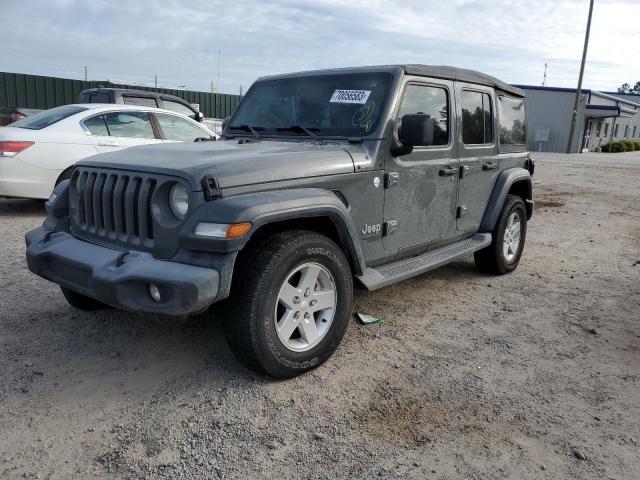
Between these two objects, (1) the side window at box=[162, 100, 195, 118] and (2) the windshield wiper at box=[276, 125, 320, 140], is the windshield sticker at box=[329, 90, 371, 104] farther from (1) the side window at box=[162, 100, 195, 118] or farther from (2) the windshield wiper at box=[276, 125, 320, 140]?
(1) the side window at box=[162, 100, 195, 118]

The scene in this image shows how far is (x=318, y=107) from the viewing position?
14.0 feet

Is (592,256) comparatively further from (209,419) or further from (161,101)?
(161,101)

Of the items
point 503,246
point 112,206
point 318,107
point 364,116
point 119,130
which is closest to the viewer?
point 112,206

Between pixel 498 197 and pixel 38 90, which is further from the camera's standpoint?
pixel 38 90

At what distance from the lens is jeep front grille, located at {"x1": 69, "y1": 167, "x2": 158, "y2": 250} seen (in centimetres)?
311

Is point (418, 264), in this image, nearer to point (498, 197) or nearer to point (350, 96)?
point (350, 96)

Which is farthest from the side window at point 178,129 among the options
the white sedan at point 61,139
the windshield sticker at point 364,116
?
the windshield sticker at point 364,116

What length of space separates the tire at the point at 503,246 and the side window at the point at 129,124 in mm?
5321

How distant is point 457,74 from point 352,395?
299cm

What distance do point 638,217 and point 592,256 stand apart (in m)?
3.96

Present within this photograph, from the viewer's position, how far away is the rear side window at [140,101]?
36.9 ft

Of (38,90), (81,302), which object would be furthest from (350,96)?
(38,90)

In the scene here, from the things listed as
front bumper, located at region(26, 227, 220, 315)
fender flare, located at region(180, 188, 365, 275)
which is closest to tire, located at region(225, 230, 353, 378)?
fender flare, located at region(180, 188, 365, 275)

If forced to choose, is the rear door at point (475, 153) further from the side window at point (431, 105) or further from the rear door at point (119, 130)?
the rear door at point (119, 130)
